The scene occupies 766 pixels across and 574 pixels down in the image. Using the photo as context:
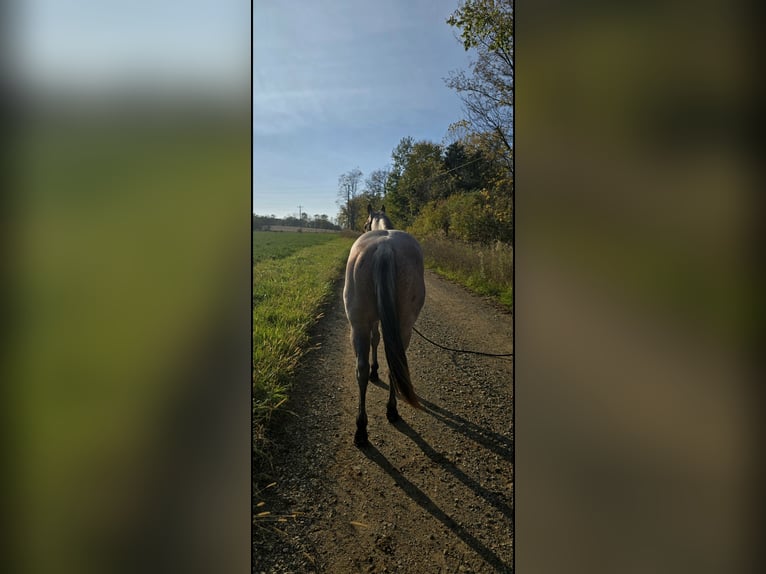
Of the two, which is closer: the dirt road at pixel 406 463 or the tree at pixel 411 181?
the dirt road at pixel 406 463

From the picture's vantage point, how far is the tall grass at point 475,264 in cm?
109

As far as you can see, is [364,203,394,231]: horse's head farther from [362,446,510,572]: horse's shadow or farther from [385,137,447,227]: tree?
[362,446,510,572]: horse's shadow

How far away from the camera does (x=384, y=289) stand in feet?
3.78

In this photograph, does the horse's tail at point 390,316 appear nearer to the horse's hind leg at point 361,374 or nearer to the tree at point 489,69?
the horse's hind leg at point 361,374

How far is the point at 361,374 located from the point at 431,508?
454 millimetres

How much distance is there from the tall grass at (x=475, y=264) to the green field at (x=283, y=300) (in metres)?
0.30

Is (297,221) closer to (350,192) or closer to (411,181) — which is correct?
(350,192)

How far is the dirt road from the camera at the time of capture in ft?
3.30

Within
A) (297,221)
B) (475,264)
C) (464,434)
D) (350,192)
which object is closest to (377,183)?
(350,192)

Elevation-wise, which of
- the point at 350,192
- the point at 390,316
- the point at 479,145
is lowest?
the point at 390,316
